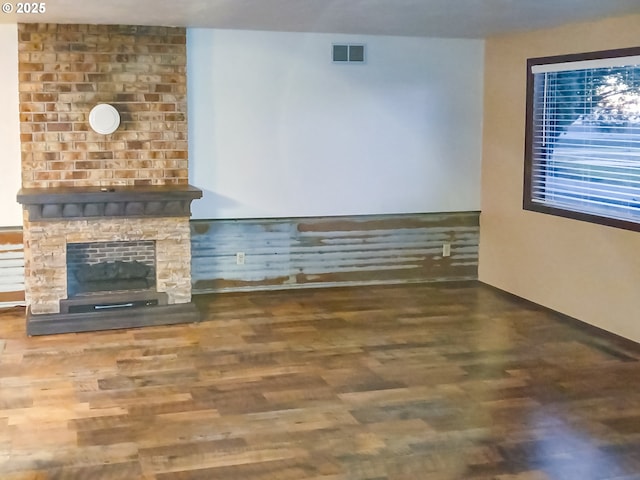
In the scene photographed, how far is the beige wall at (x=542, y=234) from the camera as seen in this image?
4.89 meters

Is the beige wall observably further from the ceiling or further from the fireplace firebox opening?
the fireplace firebox opening

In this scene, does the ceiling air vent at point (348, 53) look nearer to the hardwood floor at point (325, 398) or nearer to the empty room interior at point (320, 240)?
the empty room interior at point (320, 240)

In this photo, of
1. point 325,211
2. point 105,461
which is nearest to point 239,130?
point 325,211

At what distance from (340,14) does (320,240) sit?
1910 millimetres

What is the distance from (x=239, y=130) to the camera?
19.3 ft

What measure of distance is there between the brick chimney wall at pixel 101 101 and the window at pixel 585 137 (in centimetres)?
251

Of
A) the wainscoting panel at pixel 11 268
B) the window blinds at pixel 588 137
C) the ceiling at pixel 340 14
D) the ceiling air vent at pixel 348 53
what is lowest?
the wainscoting panel at pixel 11 268

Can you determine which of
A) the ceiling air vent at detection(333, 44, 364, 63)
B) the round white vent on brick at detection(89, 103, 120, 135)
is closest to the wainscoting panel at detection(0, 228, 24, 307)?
the round white vent on brick at detection(89, 103, 120, 135)

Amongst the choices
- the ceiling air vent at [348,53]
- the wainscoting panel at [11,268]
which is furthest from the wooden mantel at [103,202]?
the ceiling air vent at [348,53]

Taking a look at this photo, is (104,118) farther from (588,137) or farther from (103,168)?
(588,137)

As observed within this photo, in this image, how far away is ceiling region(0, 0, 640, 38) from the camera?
14.4ft

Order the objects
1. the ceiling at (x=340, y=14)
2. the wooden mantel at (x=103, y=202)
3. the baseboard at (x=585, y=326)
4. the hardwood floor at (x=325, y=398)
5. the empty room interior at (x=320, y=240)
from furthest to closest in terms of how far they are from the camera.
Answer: the wooden mantel at (x=103, y=202), the baseboard at (x=585, y=326), the ceiling at (x=340, y=14), the empty room interior at (x=320, y=240), the hardwood floor at (x=325, y=398)

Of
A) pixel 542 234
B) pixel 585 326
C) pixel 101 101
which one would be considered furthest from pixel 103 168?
pixel 585 326

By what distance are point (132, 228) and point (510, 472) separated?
300cm
